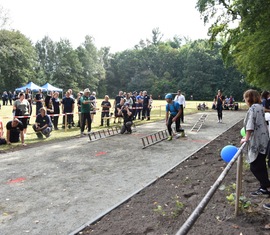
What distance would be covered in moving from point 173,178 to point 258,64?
7209 mm

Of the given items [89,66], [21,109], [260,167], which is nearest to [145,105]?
[21,109]

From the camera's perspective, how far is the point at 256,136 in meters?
4.59

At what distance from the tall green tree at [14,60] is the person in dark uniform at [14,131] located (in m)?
51.0

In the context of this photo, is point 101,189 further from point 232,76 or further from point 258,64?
point 232,76

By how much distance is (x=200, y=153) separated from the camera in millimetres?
8953

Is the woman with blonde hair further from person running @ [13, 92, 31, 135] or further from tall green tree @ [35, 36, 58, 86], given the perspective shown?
tall green tree @ [35, 36, 58, 86]

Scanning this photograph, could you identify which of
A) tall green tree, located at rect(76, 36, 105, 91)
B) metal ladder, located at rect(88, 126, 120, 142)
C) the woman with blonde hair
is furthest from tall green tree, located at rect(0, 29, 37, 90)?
the woman with blonde hair

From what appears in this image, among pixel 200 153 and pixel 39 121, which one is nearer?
pixel 200 153

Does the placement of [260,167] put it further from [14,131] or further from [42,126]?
[42,126]

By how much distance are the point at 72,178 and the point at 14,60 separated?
6063 centimetres

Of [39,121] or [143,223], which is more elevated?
[39,121]

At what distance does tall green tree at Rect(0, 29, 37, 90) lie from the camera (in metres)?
57.1

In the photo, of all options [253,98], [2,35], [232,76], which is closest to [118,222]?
[253,98]

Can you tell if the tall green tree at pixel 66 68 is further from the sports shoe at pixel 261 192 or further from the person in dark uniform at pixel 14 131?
the sports shoe at pixel 261 192
